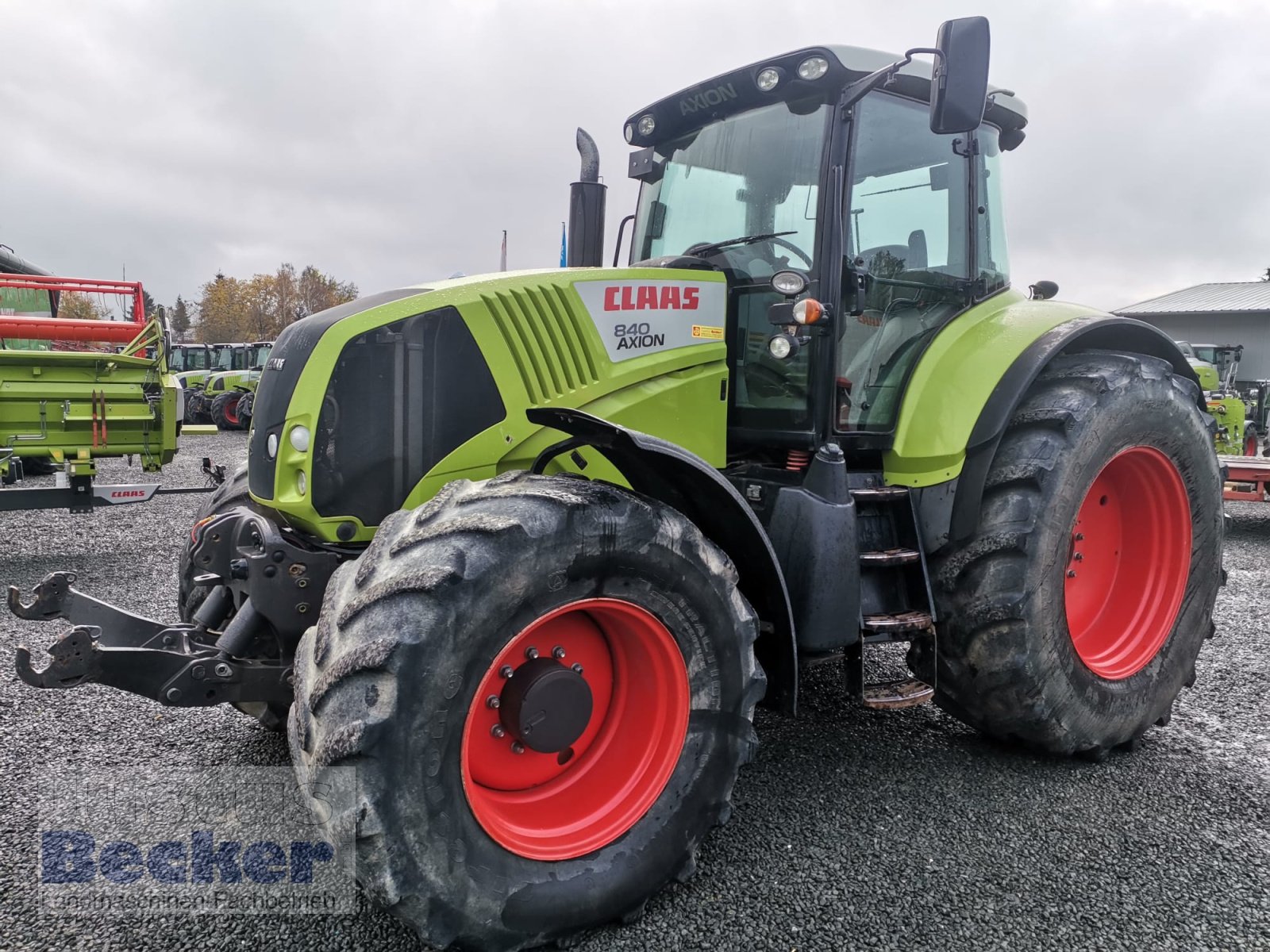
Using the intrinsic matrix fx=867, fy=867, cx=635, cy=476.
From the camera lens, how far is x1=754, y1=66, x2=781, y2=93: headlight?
10.2 feet

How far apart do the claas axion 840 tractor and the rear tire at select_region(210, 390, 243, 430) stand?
60.8 ft

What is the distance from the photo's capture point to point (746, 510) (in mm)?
2527

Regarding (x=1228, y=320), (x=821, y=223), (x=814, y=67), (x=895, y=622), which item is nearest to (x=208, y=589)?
(x=895, y=622)

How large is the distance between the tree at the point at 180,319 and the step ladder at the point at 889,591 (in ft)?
191

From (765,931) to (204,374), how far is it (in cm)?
2389

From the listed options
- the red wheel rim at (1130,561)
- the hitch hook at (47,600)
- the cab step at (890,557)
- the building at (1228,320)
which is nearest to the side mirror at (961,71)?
the cab step at (890,557)

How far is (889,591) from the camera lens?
3.17 m

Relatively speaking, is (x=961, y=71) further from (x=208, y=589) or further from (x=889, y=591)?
(x=208, y=589)

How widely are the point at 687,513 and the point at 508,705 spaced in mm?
806

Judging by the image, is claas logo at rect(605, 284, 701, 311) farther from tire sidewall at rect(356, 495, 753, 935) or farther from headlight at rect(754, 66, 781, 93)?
tire sidewall at rect(356, 495, 753, 935)

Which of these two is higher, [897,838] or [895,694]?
[895,694]

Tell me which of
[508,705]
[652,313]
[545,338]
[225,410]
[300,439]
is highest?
[225,410]

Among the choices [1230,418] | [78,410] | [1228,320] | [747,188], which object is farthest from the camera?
[1228,320]

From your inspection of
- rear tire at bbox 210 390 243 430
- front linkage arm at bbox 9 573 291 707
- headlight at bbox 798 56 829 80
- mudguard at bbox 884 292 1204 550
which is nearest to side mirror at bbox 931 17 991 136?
headlight at bbox 798 56 829 80
